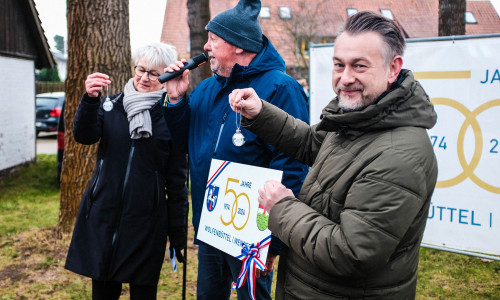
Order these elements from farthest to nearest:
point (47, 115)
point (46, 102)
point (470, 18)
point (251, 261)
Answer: point (470, 18)
point (46, 102)
point (47, 115)
point (251, 261)

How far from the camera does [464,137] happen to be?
3.87 meters

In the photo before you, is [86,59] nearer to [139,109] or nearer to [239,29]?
[139,109]

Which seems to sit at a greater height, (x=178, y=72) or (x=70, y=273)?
(x=178, y=72)

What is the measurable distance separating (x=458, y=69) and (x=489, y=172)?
2.94 feet

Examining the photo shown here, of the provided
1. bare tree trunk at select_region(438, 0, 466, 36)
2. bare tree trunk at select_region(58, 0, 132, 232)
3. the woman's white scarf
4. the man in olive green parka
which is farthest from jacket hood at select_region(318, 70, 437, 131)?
bare tree trunk at select_region(438, 0, 466, 36)

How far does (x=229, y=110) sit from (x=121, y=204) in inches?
35.6

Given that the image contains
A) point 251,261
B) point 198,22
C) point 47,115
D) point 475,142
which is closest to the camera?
point 251,261

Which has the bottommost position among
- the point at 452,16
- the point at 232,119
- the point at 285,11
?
the point at 232,119

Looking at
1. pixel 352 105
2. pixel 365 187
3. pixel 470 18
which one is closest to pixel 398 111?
pixel 352 105

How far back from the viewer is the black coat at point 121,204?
2736mm

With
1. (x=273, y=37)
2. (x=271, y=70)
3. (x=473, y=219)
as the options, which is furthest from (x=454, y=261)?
(x=273, y=37)

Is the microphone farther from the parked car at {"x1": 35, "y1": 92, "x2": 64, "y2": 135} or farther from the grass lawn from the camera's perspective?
the parked car at {"x1": 35, "y1": 92, "x2": 64, "y2": 135}

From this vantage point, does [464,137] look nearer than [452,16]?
Yes

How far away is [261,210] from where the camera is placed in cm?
210
